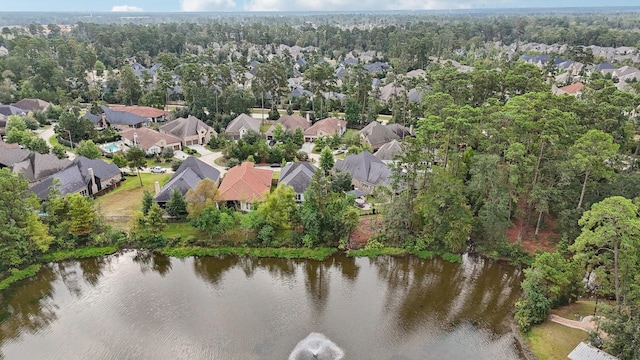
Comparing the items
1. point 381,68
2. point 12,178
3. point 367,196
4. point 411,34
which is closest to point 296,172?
point 367,196

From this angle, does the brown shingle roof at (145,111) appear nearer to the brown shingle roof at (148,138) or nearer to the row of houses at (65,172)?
the brown shingle roof at (148,138)

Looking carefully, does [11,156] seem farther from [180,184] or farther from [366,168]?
[366,168]

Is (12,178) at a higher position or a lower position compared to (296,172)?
higher

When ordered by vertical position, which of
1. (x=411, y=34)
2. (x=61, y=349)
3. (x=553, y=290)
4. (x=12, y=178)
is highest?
(x=411, y=34)

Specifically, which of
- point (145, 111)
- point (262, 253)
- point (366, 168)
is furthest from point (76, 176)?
point (145, 111)

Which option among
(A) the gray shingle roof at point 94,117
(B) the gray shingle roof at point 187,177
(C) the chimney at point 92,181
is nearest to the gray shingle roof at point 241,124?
(B) the gray shingle roof at point 187,177

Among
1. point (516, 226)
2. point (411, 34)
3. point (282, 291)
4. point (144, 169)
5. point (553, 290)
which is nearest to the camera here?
point (553, 290)

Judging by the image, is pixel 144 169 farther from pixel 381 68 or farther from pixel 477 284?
pixel 381 68
